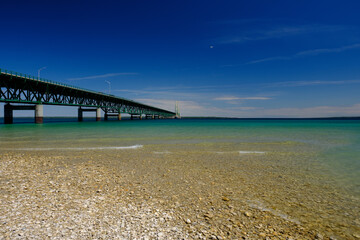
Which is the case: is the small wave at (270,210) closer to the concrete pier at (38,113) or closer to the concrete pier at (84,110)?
the concrete pier at (38,113)

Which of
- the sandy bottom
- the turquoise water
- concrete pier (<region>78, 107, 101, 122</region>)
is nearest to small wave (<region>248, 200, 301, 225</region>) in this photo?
the sandy bottom

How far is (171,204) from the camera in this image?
5.64 meters

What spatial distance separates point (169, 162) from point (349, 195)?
7661 millimetres

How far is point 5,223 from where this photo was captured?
434 centimetres

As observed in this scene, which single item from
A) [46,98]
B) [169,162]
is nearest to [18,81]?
[46,98]

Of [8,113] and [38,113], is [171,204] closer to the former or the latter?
[38,113]

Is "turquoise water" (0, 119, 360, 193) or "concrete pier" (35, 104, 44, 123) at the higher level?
"concrete pier" (35, 104, 44, 123)

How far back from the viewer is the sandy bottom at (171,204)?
Result: 426cm

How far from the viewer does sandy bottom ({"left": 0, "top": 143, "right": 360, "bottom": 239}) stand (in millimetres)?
4262

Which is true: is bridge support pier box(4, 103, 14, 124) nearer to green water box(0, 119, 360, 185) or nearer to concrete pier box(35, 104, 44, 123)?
concrete pier box(35, 104, 44, 123)

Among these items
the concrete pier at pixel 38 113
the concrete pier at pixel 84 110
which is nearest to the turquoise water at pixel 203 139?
the concrete pier at pixel 38 113

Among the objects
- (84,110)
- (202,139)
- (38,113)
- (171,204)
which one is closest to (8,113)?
(38,113)

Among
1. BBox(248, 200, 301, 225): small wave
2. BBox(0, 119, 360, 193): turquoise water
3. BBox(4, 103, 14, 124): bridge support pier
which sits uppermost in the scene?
BBox(4, 103, 14, 124): bridge support pier

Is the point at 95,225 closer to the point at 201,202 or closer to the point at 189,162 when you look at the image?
the point at 201,202
